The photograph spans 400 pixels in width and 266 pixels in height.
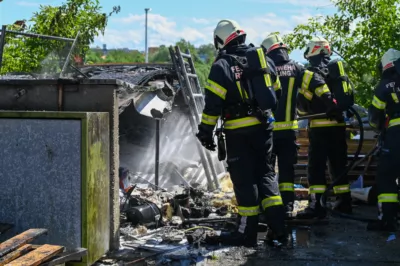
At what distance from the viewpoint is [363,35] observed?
9.98m

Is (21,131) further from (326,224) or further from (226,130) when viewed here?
(326,224)

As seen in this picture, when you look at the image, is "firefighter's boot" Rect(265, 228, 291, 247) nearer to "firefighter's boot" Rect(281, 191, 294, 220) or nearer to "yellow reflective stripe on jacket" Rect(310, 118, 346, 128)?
"firefighter's boot" Rect(281, 191, 294, 220)

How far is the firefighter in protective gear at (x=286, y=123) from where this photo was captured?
5.88m

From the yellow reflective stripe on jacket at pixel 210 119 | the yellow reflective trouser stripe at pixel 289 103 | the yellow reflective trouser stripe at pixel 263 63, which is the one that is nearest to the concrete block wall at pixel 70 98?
the yellow reflective stripe on jacket at pixel 210 119

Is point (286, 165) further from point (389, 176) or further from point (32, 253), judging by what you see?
point (32, 253)

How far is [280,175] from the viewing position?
5934 millimetres

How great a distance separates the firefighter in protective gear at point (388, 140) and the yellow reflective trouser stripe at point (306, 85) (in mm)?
757

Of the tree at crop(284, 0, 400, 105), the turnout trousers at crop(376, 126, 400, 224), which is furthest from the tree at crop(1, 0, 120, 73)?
the turnout trousers at crop(376, 126, 400, 224)

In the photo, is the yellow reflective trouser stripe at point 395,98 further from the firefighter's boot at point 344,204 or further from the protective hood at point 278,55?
the firefighter's boot at point 344,204

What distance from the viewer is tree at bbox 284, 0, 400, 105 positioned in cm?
959

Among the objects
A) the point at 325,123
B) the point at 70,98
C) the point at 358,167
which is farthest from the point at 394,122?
the point at 70,98

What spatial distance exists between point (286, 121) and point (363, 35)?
4.89 m

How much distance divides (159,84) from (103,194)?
12.1 ft

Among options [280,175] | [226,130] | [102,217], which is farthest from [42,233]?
[280,175]
